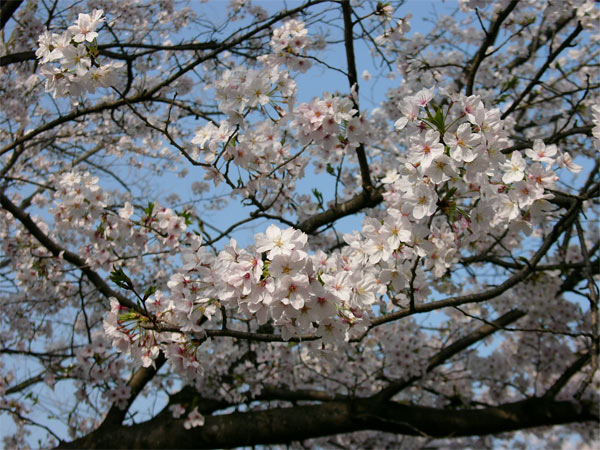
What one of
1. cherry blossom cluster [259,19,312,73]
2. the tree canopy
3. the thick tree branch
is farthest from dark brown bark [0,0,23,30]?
the thick tree branch

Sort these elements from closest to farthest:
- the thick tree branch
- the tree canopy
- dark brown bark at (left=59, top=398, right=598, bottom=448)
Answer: the tree canopy, dark brown bark at (left=59, top=398, right=598, bottom=448), the thick tree branch

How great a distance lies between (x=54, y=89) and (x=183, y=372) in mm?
1520

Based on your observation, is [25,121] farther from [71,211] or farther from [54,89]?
[54,89]

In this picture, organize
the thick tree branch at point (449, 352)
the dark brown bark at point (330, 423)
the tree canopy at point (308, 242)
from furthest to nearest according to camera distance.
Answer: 1. the thick tree branch at point (449, 352)
2. the dark brown bark at point (330, 423)
3. the tree canopy at point (308, 242)

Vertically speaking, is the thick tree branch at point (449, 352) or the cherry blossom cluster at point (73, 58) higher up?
the cherry blossom cluster at point (73, 58)

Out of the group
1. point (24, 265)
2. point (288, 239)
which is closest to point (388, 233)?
point (288, 239)

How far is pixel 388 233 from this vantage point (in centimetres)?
190

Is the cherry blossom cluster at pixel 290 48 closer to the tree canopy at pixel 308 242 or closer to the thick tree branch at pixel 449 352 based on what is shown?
the tree canopy at pixel 308 242

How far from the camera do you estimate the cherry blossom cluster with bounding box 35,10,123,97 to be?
2.21m

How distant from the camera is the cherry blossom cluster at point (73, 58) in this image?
2209 mm

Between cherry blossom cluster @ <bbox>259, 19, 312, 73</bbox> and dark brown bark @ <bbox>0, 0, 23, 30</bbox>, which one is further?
dark brown bark @ <bbox>0, 0, 23, 30</bbox>

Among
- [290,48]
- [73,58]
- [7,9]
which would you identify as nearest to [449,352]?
[290,48]

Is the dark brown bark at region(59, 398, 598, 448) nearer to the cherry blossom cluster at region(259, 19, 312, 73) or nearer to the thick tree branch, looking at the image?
the thick tree branch

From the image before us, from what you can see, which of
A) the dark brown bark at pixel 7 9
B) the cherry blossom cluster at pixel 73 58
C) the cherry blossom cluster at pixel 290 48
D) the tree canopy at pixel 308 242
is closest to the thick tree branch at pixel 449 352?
the tree canopy at pixel 308 242
